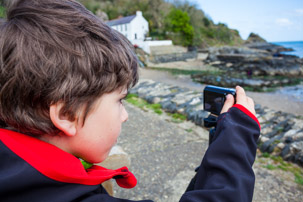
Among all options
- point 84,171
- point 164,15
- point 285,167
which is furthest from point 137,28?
point 84,171

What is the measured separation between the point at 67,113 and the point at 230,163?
59 centimetres

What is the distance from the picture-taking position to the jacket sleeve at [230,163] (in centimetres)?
72

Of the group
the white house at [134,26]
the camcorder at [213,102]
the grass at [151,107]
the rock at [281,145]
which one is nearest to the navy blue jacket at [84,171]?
the camcorder at [213,102]

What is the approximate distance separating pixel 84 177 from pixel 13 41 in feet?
1.54

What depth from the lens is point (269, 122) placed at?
5.05 m

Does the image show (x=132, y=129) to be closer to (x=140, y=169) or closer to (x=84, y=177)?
(x=140, y=169)

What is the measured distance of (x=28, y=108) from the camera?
2.31 feet

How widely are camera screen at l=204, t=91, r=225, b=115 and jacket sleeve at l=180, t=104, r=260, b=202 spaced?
188 millimetres

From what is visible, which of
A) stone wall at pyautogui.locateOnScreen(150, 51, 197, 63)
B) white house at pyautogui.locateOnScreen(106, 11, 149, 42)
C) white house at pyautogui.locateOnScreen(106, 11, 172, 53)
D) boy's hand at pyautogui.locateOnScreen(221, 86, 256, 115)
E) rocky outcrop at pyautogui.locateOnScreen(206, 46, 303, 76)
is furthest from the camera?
white house at pyautogui.locateOnScreen(106, 11, 149, 42)

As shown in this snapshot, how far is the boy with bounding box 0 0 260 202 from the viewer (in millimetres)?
641

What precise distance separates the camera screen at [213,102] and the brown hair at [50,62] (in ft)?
1.77

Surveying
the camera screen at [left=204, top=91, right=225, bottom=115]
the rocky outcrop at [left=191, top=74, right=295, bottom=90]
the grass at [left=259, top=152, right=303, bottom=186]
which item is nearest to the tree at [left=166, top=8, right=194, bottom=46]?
the rocky outcrop at [left=191, top=74, right=295, bottom=90]

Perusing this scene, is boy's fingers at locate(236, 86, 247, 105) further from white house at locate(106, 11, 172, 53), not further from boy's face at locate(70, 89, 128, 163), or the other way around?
white house at locate(106, 11, 172, 53)

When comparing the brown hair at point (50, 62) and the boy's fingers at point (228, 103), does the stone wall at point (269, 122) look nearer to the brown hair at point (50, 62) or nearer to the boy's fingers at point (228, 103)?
the boy's fingers at point (228, 103)
